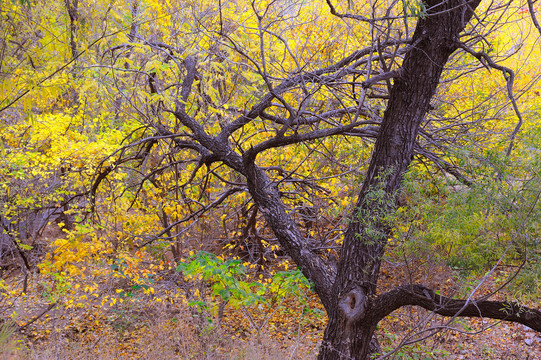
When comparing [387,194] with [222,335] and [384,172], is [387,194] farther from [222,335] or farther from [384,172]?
[222,335]

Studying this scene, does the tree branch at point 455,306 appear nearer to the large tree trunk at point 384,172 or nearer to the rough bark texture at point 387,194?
the rough bark texture at point 387,194

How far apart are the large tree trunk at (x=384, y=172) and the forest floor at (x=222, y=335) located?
1151 mm

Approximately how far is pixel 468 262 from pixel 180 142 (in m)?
4.14

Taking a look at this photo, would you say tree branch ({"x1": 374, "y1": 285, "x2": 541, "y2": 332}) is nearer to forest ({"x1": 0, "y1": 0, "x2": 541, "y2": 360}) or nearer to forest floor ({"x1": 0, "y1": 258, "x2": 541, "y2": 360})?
forest ({"x1": 0, "y1": 0, "x2": 541, "y2": 360})

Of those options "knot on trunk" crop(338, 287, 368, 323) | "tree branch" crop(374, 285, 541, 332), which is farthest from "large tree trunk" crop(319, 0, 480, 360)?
"tree branch" crop(374, 285, 541, 332)

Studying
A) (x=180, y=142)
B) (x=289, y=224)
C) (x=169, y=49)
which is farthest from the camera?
(x=169, y=49)

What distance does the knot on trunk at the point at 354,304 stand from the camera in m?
3.73

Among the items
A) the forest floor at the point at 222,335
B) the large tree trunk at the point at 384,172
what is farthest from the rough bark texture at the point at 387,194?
the forest floor at the point at 222,335

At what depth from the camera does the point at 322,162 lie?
7.80 meters

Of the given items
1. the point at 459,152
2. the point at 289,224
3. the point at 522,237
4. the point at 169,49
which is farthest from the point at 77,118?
the point at 522,237

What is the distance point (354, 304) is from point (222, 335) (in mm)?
4255

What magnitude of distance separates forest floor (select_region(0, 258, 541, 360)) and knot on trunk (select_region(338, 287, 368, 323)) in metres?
1.23

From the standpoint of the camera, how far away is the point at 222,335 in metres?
7.32

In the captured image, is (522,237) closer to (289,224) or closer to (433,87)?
(433,87)
